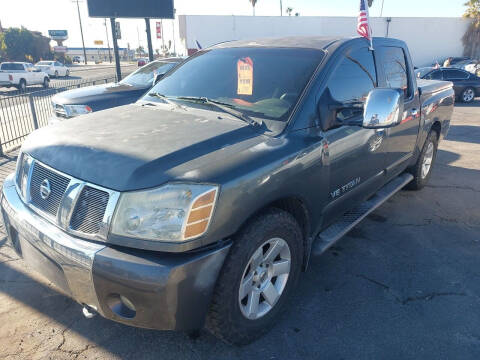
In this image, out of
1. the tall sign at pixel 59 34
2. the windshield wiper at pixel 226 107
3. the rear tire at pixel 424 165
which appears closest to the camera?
the windshield wiper at pixel 226 107

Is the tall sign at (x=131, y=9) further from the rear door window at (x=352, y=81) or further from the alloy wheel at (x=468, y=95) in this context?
the rear door window at (x=352, y=81)

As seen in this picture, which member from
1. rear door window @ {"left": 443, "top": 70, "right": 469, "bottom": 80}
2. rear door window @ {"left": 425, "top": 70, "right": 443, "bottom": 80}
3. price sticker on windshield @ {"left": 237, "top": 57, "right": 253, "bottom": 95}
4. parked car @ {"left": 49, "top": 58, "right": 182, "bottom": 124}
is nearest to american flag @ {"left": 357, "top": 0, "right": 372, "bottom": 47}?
price sticker on windshield @ {"left": 237, "top": 57, "right": 253, "bottom": 95}

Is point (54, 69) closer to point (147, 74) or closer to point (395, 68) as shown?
point (147, 74)

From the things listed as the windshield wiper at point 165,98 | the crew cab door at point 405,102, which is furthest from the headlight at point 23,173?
the crew cab door at point 405,102

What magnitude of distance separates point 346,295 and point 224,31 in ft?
116

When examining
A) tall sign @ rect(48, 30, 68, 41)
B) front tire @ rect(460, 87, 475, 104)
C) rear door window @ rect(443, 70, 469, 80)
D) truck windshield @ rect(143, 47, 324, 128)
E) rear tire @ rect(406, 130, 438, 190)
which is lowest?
front tire @ rect(460, 87, 475, 104)

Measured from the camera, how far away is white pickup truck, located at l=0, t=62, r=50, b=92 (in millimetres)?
23562

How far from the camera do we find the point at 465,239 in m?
3.98

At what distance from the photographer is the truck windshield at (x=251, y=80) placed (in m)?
2.78

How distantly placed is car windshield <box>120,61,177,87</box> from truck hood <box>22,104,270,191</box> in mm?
5183

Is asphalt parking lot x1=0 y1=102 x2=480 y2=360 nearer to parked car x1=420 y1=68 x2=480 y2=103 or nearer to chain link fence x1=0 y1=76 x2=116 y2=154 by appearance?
chain link fence x1=0 y1=76 x2=116 y2=154

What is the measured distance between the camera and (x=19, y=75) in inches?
952

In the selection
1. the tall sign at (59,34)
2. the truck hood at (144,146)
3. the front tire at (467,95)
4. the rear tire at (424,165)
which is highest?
the tall sign at (59,34)

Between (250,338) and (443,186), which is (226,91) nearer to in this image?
(250,338)
